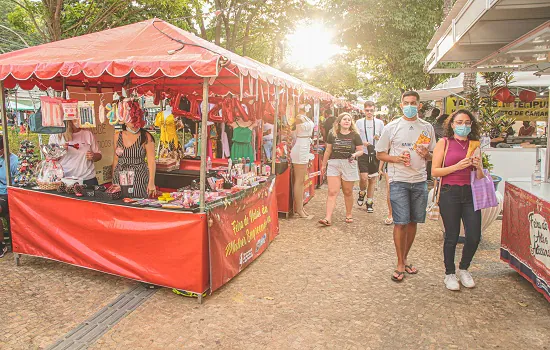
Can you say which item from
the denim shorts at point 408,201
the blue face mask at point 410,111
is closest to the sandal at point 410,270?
the denim shorts at point 408,201

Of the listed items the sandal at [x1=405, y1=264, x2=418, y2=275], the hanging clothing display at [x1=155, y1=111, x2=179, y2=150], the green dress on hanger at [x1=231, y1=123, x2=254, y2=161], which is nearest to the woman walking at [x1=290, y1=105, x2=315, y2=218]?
the green dress on hanger at [x1=231, y1=123, x2=254, y2=161]

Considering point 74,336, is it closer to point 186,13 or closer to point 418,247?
point 418,247

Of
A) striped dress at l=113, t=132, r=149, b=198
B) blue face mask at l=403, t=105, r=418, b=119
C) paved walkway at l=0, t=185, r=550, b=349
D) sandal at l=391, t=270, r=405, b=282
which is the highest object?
blue face mask at l=403, t=105, r=418, b=119

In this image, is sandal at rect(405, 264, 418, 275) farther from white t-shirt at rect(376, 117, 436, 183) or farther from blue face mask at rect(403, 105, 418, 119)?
blue face mask at rect(403, 105, 418, 119)

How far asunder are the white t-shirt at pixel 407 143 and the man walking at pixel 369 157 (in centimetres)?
327

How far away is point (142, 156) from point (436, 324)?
3.61 meters

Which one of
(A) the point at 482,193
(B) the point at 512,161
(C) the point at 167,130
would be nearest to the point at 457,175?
(A) the point at 482,193

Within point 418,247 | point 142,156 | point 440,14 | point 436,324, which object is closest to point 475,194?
point 436,324

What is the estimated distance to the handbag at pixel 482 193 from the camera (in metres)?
4.06

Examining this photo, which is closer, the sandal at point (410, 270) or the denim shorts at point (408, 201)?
the denim shorts at point (408, 201)

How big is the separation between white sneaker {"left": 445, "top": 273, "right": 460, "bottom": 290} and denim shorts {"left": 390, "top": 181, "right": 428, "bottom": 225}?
0.66 meters

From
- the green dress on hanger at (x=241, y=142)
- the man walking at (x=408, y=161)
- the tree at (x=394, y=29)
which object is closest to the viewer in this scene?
the man walking at (x=408, y=161)

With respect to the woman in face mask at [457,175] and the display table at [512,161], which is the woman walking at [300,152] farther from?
the display table at [512,161]

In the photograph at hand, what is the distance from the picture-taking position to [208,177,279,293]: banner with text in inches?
164
